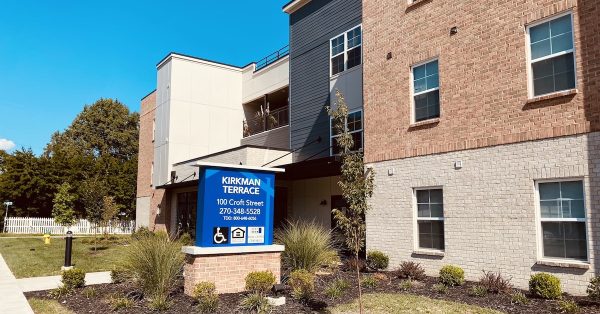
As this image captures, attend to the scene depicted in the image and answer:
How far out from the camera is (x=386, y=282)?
11.4 meters

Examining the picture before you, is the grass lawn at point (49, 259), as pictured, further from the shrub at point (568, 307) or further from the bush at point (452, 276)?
the shrub at point (568, 307)

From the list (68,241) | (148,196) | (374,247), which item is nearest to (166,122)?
(148,196)

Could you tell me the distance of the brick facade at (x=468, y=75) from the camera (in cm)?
970

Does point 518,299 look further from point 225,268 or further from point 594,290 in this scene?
point 225,268

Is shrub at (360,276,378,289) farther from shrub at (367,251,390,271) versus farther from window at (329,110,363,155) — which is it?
window at (329,110,363,155)

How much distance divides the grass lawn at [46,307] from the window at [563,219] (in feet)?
32.2

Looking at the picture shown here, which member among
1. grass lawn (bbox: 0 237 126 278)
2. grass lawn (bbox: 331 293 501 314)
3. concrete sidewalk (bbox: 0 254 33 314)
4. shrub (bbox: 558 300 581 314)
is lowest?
grass lawn (bbox: 0 237 126 278)

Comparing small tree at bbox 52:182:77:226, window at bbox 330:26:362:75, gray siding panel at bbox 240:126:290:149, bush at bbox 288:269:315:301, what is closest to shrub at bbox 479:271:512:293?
bush at bbox 288:269:315:301

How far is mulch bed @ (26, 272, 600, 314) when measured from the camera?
8633mm

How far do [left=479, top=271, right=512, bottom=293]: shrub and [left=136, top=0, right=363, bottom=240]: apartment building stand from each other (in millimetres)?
6589

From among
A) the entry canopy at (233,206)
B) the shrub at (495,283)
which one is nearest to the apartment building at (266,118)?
the entry canopy at (233,206)

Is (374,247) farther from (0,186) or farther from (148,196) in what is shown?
(0,186)

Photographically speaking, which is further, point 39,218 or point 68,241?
point 39,218

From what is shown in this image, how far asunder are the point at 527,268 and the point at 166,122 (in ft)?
73.4
